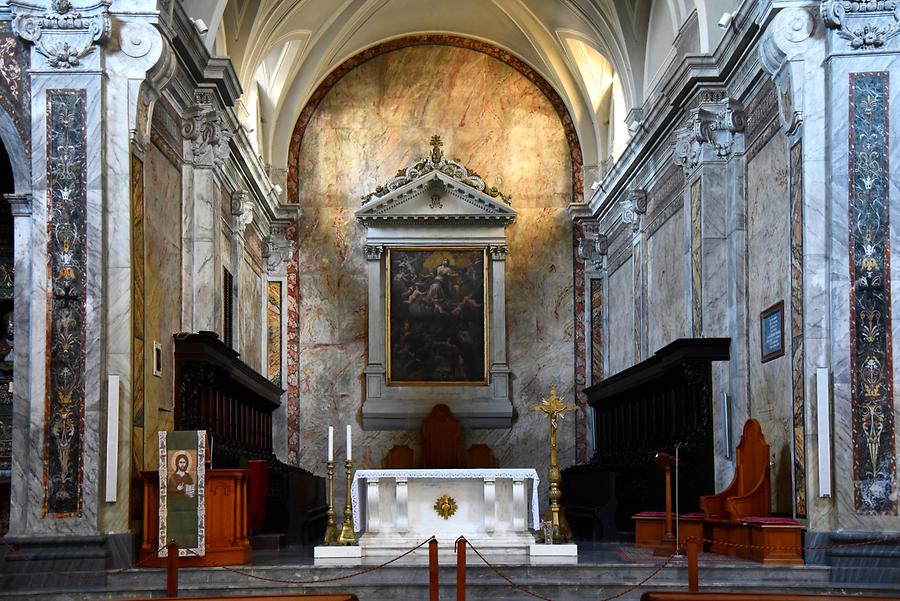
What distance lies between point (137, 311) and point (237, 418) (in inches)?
220

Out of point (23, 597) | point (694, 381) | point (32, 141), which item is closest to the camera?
point (23, 597)

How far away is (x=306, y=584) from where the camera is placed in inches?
467

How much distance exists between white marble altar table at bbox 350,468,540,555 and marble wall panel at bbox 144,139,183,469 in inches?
91.3

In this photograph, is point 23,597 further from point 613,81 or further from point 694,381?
point 613,81

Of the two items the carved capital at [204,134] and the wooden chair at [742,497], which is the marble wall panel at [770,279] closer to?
the wooden chair at [742,497]

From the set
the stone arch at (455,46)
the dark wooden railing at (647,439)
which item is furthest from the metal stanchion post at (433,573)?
the stone arch at (455,46)

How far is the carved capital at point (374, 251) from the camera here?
23.6m

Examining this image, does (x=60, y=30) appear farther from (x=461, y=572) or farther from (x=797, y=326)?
(x=797, y=326)

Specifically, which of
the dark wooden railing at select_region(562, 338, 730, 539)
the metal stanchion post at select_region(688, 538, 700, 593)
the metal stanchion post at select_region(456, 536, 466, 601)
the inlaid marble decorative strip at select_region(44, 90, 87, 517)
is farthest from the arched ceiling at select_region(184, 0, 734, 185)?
the metal stanchion post at select_region(688, 538, 700, 593)

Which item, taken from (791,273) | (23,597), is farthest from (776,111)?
(23,597)

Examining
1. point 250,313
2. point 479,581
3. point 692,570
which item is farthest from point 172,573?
point 250,313

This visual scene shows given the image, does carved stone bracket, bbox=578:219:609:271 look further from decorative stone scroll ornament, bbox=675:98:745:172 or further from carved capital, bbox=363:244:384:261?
decorative stone scroll ornament, bbox=675:98:745:172

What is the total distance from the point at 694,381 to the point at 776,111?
3392mm

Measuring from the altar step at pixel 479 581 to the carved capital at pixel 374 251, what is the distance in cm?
1154
